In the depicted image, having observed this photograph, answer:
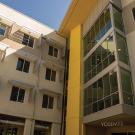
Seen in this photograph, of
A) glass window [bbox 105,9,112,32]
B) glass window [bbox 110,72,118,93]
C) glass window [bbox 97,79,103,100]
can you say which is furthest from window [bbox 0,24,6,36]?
glass window [bbox 110,72,118,93]

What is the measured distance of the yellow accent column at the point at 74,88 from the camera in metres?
15.4

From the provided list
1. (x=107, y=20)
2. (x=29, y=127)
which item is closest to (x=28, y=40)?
(x=107, y=20)

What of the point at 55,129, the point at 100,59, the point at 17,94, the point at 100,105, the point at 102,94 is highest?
the point at 100,59

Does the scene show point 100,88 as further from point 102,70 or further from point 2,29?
point 2,29

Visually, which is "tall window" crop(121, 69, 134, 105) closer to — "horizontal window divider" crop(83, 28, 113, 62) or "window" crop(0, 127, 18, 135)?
"horizontal window divider" crop(83, 28, 113, 62)

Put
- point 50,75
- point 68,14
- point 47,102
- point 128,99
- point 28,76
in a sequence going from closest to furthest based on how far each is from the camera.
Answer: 1. point 128,99
2. point 28,76
3. point 47,102
4. point 50,75
5. point 68,14

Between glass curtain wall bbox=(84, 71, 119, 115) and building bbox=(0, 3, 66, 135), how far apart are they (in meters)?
4.02

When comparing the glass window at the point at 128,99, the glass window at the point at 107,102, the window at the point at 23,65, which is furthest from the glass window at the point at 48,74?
the glass window at the point at 128,99

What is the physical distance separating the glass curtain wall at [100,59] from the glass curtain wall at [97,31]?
1063 millimetres

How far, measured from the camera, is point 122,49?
45.2 feet

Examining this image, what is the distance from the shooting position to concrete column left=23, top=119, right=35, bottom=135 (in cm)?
1566

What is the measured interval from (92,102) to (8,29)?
10.7 meters

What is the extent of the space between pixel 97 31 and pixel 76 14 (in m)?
4.02

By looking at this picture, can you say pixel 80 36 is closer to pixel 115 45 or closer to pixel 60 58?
pixel 60 58
